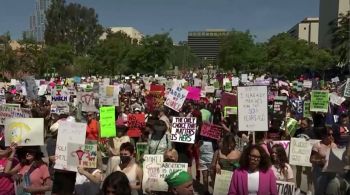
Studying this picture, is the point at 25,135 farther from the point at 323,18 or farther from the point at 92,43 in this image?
the point at 323,18

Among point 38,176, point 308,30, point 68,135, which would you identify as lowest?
point 38,176

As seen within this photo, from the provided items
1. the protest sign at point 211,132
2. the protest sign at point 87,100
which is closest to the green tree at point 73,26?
the protest sign at point 87,100

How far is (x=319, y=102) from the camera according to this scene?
1372 cm

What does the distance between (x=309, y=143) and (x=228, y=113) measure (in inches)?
201

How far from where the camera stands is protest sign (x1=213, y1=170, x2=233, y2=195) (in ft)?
23.2

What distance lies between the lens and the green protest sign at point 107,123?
32.5ft

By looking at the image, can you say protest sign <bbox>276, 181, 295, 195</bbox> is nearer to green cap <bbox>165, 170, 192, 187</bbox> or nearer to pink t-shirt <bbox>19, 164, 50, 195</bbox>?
green cap <bbox>165, 170, 192, 187</bbox>

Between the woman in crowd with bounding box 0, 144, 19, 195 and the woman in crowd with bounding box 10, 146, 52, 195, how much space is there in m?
0.06

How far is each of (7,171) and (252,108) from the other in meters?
3.68

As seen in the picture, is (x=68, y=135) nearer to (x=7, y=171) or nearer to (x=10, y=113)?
(x=7, y=171)

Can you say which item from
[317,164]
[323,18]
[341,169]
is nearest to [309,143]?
[317,164]

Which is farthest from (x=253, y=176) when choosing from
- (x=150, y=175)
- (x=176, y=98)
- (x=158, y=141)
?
(x=176, y=98)

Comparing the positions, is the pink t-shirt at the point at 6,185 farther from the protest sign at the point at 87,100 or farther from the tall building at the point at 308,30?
the tall building at the point at 308,30

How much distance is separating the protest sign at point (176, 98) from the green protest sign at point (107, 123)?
9.15 feet
